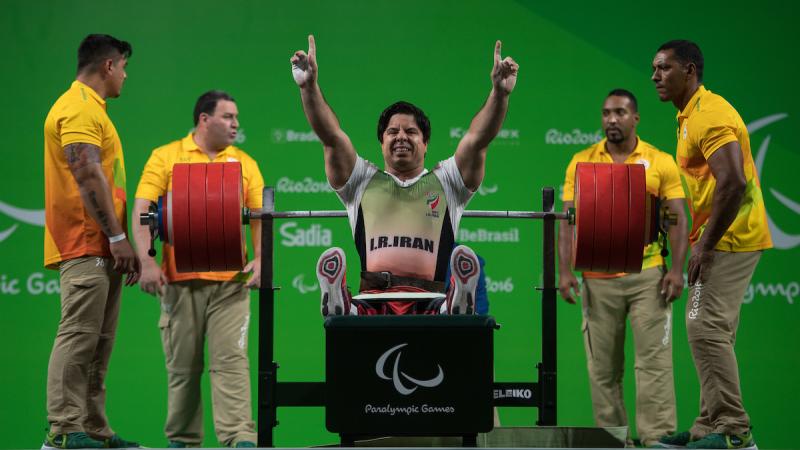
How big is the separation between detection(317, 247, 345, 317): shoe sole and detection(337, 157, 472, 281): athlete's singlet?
365 millimetres

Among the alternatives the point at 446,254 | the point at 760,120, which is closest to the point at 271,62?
the point at 446,254

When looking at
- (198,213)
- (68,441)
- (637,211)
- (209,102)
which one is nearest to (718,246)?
(637,211)

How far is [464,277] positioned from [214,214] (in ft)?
3.33

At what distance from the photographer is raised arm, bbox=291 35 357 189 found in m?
3.58

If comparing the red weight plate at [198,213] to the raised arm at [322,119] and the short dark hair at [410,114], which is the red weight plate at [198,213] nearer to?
the raised arm at [322,119]

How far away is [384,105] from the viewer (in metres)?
5.69

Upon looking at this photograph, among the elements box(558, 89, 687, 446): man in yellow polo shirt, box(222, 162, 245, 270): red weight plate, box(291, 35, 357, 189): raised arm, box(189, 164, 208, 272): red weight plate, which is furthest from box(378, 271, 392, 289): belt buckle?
box(558, 89, 687, 446): man in yellow polo shirt

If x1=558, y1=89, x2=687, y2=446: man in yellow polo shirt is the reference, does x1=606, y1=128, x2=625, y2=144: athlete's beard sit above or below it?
above

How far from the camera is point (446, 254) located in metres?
3.72

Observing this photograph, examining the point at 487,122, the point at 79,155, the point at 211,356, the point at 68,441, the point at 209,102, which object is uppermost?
the point at 209,102

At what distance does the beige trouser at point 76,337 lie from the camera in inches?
154

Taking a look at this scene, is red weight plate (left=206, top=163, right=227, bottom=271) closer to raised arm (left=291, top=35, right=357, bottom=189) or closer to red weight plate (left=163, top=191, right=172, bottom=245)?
red weight plate (left=163, top=191, right=172, bottom=245)

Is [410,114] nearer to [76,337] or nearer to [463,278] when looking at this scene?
[463,278]

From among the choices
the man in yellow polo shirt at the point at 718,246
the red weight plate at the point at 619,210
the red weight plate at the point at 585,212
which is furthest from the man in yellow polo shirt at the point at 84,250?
the man in yellow polo shirt at the point at 718,246
